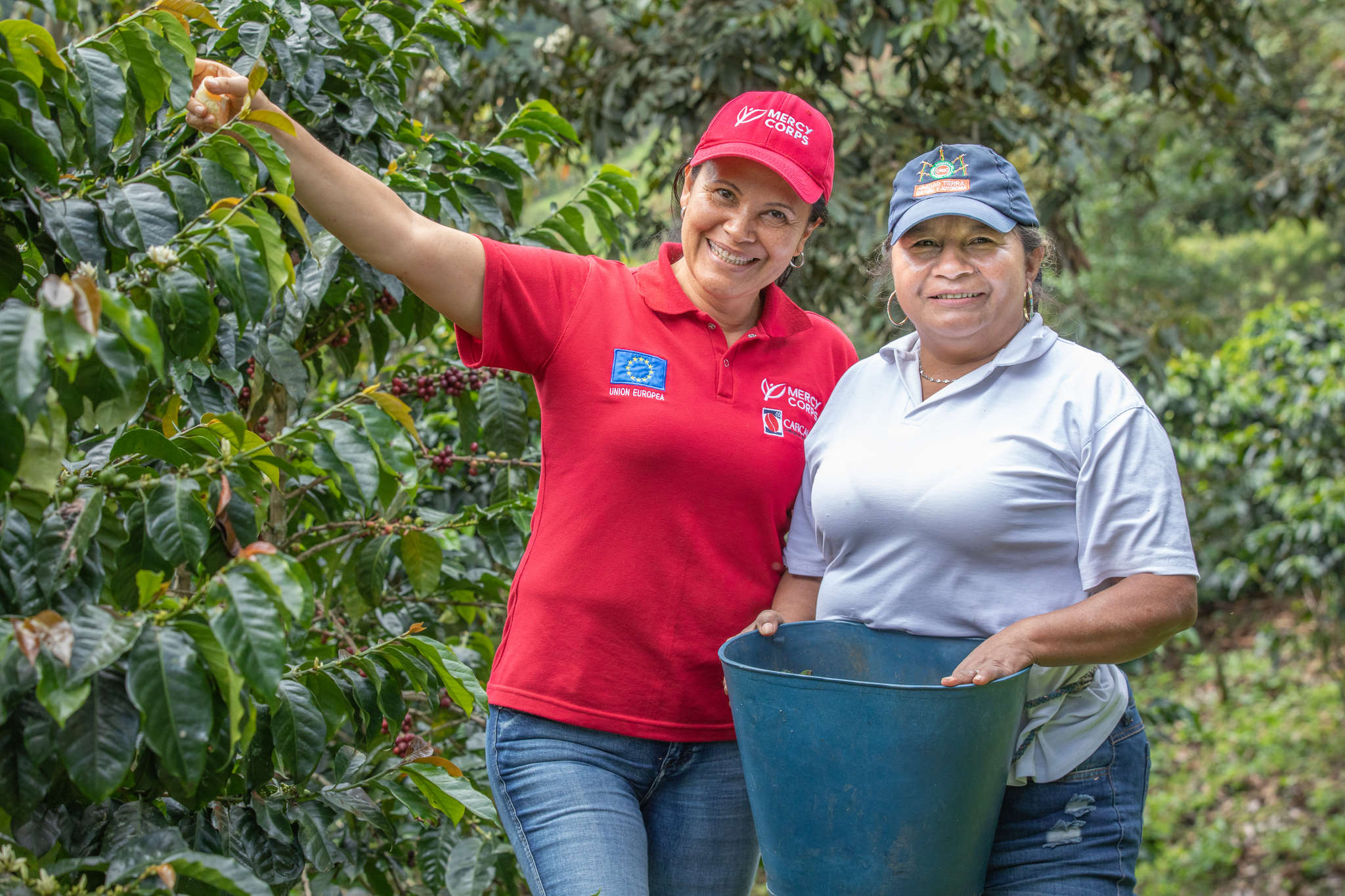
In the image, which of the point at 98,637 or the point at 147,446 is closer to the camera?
the point at 98,637

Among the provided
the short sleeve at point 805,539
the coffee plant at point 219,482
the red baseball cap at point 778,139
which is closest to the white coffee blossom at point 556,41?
the coffee plant at point 219,482

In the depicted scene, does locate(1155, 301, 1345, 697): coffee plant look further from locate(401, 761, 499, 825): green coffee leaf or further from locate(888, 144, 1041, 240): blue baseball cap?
locate(401, 761, 499, 825): green coffee leaf

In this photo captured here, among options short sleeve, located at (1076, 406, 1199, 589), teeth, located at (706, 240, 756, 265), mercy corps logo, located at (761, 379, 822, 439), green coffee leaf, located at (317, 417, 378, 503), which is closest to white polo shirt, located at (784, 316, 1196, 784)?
short sleeve, located at (1076, 406, 1199, 589)

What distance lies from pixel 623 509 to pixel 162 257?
80 centimetres

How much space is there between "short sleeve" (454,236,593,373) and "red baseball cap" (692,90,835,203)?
0.34 m

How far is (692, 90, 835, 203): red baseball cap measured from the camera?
1.97 meters

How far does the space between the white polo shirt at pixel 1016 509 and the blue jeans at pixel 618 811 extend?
Result: 0.34 metres

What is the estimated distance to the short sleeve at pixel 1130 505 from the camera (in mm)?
1611

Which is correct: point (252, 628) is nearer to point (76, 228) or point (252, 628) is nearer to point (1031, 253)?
point (76, 228)

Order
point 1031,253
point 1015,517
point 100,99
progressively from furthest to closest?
point 1031,253, point 1015,517, point 100,99

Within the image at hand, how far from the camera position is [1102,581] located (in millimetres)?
1682

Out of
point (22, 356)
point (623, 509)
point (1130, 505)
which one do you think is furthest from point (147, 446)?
point (1130, 505)

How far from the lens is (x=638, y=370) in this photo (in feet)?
6.16

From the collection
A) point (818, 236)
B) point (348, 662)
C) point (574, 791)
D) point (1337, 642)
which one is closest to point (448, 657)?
point (348, 662)
